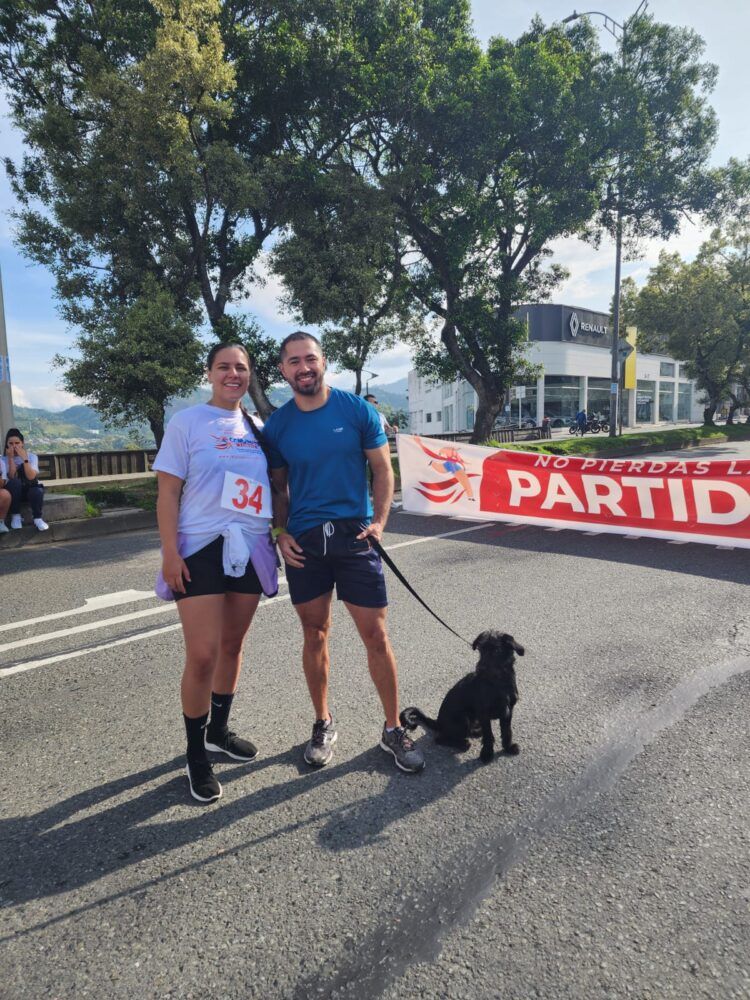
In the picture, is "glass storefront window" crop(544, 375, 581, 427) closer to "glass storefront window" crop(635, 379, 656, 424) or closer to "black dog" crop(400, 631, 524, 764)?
"glass storefront window" crop(635, 379, 656, 424)

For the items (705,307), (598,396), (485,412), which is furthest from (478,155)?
(598,396)

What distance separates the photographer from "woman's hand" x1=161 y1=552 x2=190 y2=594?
100 inches

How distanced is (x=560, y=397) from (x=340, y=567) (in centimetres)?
5662

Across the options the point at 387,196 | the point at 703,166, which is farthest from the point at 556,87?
the point at 703,166

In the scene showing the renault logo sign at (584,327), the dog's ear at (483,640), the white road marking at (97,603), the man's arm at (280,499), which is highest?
the renault logo sign at (584,327)

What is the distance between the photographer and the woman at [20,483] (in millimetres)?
8680

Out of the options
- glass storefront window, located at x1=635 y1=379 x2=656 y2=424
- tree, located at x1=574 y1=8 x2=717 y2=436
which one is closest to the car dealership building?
glass storefront window, located at x1=635 y1=379 x2=656 y2=424

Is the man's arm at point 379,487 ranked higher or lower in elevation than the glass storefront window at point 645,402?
lower

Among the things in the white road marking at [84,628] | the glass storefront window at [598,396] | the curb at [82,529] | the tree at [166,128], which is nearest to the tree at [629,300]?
the glass storefront window at [598,396]

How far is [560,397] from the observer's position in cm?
5566

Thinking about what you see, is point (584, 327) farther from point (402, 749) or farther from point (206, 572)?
point (206, 572)

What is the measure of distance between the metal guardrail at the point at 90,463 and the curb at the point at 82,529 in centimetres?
693

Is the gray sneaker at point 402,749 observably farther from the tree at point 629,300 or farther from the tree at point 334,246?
the tree at point 629,300

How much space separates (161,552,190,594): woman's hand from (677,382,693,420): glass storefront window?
83093mm
